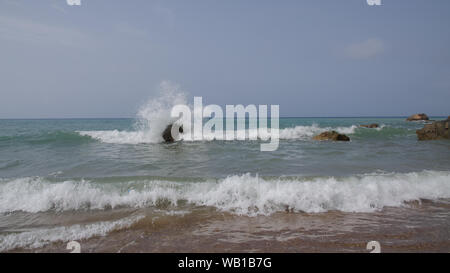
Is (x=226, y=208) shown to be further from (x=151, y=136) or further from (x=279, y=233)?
(x=151, y=136)

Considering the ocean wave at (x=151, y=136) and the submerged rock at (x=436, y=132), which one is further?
the ocean wave at (x=151, y=136)

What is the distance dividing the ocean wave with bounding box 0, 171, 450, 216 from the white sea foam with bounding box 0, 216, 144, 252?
982 millimetres

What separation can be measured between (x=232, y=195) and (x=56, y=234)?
2989 mm

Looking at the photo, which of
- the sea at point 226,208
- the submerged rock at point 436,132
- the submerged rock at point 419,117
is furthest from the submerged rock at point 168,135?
the submerged rock at point 419,117

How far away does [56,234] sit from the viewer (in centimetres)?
358

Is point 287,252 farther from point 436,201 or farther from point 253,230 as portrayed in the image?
point 436,201

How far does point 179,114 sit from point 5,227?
13.1m

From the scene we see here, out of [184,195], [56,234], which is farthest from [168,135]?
[56,234]

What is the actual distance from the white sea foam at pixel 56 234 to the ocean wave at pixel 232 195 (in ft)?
3.22

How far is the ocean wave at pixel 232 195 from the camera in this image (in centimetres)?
477

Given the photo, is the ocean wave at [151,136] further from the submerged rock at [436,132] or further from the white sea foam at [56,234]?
the white sea foam at [56,234]

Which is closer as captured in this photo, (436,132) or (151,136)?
(436,132)

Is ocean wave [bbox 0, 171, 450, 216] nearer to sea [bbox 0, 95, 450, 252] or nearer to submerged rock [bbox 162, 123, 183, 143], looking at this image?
sea [bbox 0, 95, 450, 252]
